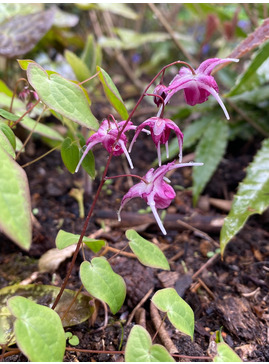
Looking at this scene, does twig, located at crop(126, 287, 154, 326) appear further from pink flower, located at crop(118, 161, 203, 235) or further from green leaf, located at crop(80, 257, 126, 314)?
pink flower, located at crop(118, 161, 203, 235)

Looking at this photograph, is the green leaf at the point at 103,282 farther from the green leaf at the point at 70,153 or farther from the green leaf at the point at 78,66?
the green leaf at the point at 78,66

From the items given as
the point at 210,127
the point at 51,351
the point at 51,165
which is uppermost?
the point at 51,351

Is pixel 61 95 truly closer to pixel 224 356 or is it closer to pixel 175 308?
pixel 175 308

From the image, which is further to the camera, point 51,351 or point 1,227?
point 51,351

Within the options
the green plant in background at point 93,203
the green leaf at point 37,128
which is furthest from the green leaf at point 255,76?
the green leaf at point 37,128

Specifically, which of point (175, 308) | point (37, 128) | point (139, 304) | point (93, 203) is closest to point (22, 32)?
point (37, 128)

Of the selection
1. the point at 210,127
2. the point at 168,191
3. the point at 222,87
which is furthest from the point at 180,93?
the point at 168,191

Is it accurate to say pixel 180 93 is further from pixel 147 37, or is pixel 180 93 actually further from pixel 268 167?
pixel 268 167
